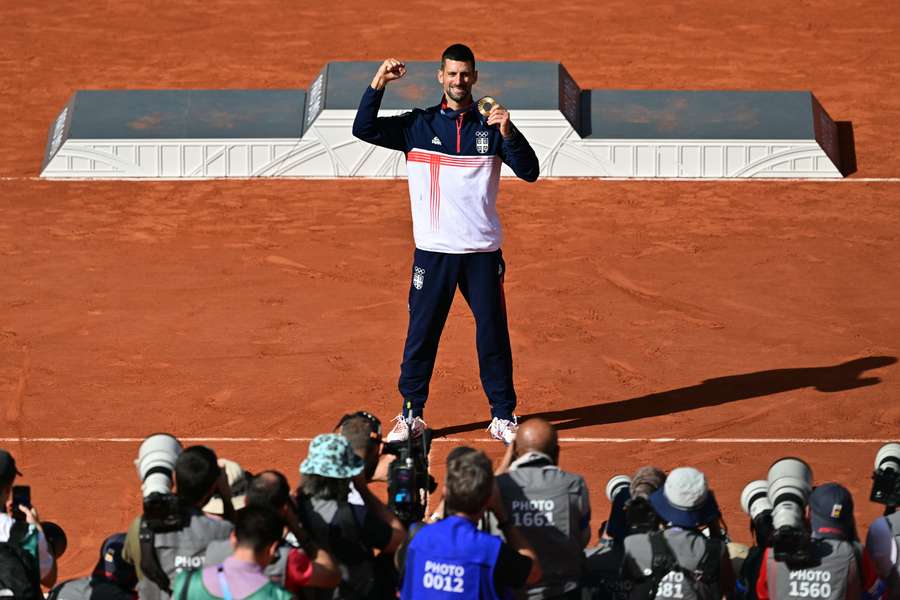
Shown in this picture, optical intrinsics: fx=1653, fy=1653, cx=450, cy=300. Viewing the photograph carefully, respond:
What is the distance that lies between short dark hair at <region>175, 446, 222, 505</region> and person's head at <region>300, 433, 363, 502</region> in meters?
0.45

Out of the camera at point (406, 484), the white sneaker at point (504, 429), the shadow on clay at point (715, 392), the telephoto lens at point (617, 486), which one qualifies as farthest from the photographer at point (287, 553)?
the shadow on clay at point (715, 392)

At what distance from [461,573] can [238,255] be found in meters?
10.4

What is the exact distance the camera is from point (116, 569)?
805 centimetres

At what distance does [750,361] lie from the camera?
14305 millimetres

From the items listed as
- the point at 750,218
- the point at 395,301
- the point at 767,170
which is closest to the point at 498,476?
the point at 395,301

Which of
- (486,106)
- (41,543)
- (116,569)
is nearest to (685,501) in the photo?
(116,569)

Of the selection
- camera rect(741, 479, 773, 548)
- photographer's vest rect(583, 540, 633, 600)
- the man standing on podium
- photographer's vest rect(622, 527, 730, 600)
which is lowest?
photographer's vest rect(583, 540, 633, 600)

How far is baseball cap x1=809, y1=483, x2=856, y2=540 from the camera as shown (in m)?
8.00

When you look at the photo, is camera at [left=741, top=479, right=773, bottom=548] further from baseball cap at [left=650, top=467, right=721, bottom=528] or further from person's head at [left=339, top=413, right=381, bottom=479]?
person's head at [left=339, top=413, right=381, bottom=479]

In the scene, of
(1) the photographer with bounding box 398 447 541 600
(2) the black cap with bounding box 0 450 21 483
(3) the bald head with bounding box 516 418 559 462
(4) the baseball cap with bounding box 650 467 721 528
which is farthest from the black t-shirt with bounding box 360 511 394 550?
(2) the black cap with bounding box 0 450 21 483

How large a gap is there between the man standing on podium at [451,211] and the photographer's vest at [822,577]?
430cm

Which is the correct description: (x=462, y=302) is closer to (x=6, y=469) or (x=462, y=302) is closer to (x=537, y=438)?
(x=537, y=438)

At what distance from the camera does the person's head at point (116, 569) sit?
26.4ft

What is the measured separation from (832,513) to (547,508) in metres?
1.39
